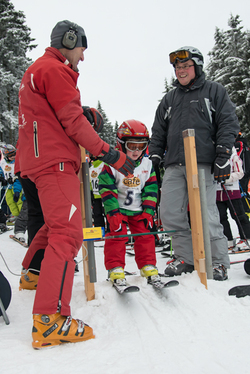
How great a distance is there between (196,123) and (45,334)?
2686 millimetres

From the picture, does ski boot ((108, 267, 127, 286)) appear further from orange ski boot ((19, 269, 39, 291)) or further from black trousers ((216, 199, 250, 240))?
black trousers ((216, 199, 250, 240))

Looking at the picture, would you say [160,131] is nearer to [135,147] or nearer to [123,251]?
[135,147]

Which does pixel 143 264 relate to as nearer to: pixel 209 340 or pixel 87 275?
pixel 87 275

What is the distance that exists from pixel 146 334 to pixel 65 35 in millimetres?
2287

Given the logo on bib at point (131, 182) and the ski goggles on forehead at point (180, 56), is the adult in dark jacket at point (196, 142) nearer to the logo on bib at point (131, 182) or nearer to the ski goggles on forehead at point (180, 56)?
the ski goggles on forehead at point (180, 56)

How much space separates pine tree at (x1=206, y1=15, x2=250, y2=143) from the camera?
2728 centimetres

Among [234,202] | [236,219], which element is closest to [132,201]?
[236,219]

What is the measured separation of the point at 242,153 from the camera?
6.66m

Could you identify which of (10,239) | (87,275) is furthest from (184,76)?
(10,239)

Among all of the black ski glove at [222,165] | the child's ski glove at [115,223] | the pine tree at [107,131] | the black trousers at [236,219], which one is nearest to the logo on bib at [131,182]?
the child's ski glove at [115,223]

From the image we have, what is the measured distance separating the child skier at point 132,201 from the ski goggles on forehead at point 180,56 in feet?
3.03

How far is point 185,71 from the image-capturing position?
11.7 feet

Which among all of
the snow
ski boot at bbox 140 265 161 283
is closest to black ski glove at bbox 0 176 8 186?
the snow

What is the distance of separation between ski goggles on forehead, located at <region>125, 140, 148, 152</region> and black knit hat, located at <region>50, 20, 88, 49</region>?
1247 millimetres
